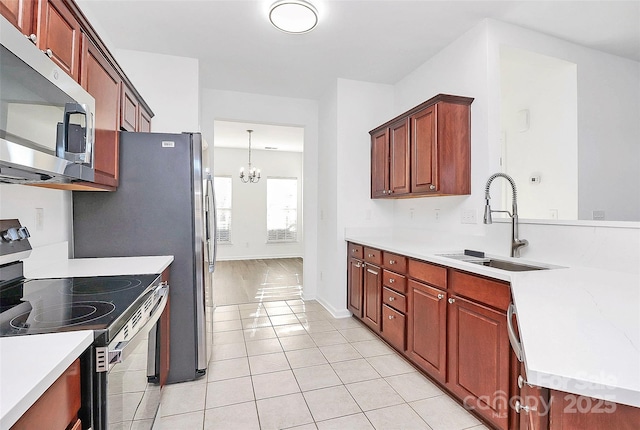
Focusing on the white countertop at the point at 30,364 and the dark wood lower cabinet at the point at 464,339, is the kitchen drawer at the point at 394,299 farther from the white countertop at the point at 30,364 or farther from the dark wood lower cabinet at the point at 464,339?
the white countertop at the point at 30,364

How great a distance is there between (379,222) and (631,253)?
7.75ft

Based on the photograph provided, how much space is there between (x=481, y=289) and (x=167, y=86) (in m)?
3.21

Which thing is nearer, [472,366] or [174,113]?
[472,366]

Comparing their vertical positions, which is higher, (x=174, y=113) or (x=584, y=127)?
(x=174, y=113)

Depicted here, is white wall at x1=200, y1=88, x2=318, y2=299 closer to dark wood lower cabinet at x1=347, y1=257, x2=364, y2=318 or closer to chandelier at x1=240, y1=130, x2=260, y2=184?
dark wood lower cabinet at x1=347, y1=257, x2=364, y2=318

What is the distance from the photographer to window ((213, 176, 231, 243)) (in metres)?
7.48

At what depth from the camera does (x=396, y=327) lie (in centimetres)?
262

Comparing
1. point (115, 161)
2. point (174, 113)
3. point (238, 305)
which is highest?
point (174, 113)

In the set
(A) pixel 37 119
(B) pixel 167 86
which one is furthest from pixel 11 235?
(B) pixel 167 86

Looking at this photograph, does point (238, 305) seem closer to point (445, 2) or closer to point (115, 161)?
point (115, 161)

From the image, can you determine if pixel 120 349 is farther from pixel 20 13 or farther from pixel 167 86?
pixel 167 86

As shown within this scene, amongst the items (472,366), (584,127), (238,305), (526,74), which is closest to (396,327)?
(472,366)

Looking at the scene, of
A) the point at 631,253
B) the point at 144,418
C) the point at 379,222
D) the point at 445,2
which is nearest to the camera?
the point at 144,418

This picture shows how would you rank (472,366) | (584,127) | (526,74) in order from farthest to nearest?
(526,74)
(584,127)
(472,366)
